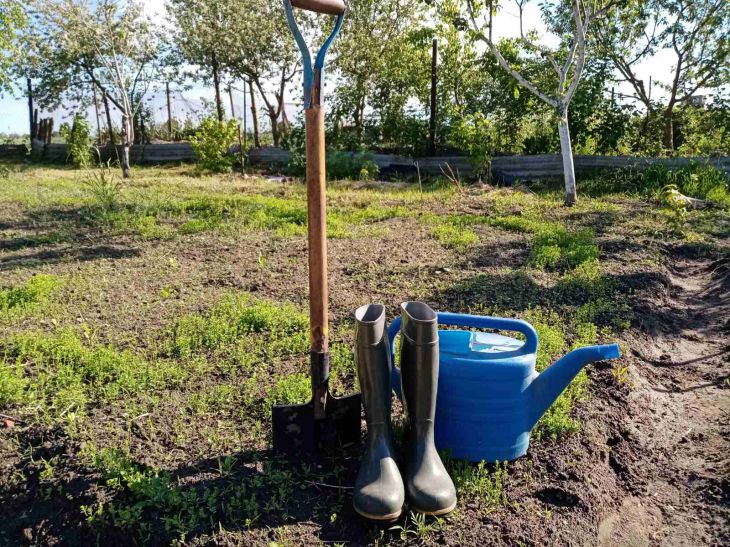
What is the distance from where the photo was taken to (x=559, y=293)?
4215mm

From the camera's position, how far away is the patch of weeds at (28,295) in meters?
3.84

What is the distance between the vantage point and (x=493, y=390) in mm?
2191

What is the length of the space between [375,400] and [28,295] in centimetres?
305

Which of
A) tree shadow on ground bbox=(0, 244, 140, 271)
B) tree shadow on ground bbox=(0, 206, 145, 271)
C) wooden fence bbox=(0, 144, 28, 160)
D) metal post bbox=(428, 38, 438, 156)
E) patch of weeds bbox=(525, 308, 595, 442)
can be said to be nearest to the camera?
patch of weeds bbox=(525, 308, 595, 442)

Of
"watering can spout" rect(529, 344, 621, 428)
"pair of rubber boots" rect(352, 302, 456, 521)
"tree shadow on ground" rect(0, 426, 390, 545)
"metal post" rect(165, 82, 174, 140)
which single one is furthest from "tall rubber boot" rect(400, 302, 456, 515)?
"metal post" rect(165, 82, 174, 140)

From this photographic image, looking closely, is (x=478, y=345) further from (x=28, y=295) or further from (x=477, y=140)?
(x=477, y=140)

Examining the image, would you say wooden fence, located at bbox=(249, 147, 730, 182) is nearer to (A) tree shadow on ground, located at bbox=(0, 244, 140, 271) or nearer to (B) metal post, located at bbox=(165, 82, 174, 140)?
(A) tree shadow on ground, located at bbox=(0, 244, 140, 271)

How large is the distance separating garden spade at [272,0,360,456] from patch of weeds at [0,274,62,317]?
244cm

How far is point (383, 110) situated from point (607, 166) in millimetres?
5210

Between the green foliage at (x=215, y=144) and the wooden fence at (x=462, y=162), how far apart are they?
1.20m

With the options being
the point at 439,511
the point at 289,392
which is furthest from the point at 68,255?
the point at 439,511

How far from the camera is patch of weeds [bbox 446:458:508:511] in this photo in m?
2.09

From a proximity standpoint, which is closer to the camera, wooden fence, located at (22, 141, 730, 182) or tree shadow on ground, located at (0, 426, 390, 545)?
tree shadow on ground, located at (0, 426, 390, 545)

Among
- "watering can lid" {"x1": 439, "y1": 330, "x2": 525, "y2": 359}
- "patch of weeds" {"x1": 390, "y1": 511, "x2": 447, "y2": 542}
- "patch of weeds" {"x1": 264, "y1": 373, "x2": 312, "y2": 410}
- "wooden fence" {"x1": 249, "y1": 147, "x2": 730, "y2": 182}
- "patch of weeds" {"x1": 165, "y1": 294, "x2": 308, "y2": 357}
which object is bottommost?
"patch of weeds" {"x1": 390, "y1": 511, "x2": 447, "y2": 542}
